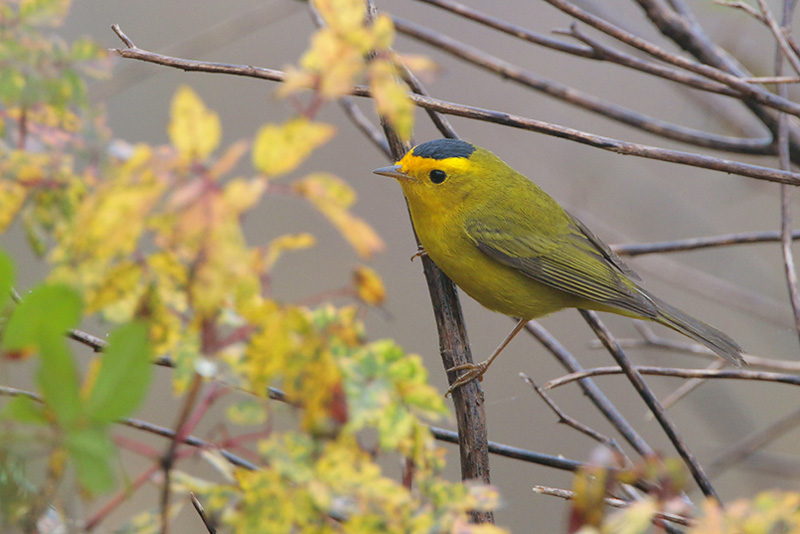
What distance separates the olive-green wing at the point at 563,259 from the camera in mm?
3117

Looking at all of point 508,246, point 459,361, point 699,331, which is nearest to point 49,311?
point 459,361

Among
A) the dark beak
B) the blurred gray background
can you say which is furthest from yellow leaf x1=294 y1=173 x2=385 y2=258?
the blurred gray background

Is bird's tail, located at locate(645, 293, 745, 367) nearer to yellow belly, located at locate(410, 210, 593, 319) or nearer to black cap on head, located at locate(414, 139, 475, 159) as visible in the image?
yellow belly, located at locate(410, 210, 593, 319)

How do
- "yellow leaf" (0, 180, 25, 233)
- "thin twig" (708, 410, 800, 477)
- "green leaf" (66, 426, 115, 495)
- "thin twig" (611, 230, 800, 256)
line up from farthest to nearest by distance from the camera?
"thin twig" (708, 410, 800, 477) → "thin twig" (611, 230, 800, 256) → "yellow leaf" (0, 180, 25, 233) → "green leaf" (66, 426, 115, 495)

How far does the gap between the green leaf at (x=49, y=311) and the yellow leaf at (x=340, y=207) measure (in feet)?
0.71

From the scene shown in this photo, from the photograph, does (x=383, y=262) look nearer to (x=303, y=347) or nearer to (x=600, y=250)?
(x=600, y=250)

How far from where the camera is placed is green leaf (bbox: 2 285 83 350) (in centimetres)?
64

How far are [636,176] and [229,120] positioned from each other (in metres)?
3.39

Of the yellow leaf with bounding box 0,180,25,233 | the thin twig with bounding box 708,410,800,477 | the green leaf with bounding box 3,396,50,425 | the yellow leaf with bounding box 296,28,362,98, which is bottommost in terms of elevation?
the green leaf with bounding box 3,396,50,425

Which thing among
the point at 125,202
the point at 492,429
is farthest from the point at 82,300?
the point at 492,429

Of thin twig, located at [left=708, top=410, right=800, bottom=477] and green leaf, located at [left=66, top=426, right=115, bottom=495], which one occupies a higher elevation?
thin twig, located at [left=708, top=410, right=800, bottom=477]

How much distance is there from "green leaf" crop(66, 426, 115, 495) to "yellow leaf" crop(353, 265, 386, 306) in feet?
0.96

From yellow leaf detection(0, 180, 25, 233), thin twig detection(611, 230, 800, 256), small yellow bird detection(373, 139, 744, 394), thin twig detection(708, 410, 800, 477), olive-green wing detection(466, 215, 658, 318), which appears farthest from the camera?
olive-green wing detection(466, 215, 658, 318)

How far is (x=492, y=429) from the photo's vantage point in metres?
5.93
